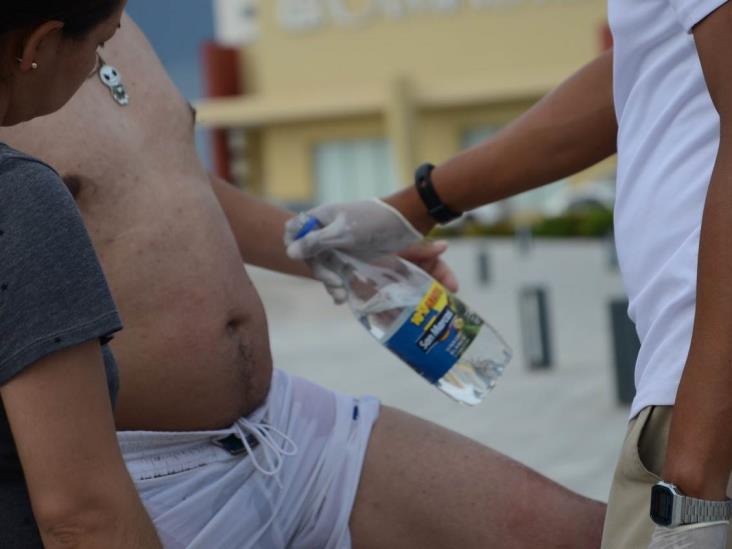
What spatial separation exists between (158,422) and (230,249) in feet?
1.12

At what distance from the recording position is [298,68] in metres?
31.0

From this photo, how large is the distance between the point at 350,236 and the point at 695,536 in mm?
1178

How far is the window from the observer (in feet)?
104

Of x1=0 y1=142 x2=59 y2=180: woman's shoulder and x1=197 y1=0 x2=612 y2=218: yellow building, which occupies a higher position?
x1=0 y1=142 x2=59 y2=180: woman's shoulder

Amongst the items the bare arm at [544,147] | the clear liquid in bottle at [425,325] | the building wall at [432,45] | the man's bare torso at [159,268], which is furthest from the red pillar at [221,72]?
the man's bare torso at [159,268]

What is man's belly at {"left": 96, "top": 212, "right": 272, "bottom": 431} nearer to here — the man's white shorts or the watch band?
the man's white shorts

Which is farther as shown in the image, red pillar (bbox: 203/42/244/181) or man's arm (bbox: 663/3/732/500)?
red pillar (bbox: 203/42/244/181)

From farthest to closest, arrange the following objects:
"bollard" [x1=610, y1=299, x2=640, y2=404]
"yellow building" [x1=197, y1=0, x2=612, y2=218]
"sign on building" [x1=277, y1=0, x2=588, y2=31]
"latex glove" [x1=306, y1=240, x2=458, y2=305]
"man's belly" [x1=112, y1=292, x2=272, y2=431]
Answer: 1. "sign on building" [x1=277, y1=0, x2=588, y2=31]
2. "yellow building" [x1=197, y1=0, x2=612, y2=218]
3. "bollard" [x1=610, y1=299, x2=640, y2=404]
4. "latex glove" [x1=306, y1=240, x2=458, y2=305]
5. "man's belly" [x1=112, y1=292, x2=272, y2=431]

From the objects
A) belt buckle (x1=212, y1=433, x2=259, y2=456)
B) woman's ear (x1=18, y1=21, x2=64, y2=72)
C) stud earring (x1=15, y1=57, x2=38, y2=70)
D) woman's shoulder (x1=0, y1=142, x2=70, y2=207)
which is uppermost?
woman's ear (x1=18, y1=21, x2=64, y2=72)

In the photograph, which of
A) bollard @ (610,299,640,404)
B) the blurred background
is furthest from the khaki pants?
the blurred background

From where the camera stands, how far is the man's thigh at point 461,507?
228 centimetres

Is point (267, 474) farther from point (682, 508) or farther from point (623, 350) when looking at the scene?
point (623, 350)

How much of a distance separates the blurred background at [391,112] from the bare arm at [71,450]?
905 centimetres

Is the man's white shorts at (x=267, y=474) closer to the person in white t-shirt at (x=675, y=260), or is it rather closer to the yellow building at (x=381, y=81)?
the person in white t-shirt at (x=675, y=260)
